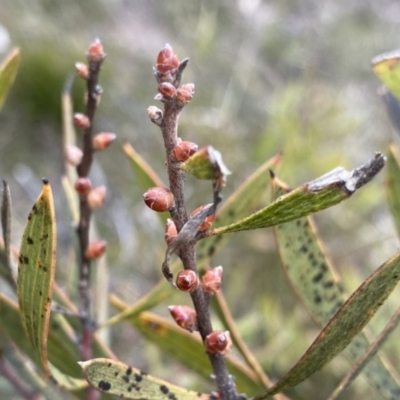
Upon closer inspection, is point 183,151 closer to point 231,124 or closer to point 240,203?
point 240,203

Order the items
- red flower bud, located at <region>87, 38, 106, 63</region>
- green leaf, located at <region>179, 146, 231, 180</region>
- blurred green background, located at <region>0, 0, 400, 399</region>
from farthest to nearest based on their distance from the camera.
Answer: blurred green background, located at <region>0, 0, 400, 399</region>
red flower bud, located at <region>87, 38, 106, 63</region>
green leaf, located at <region>179, 146, 231, 180</region>

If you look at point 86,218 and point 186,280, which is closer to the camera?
point 186,280

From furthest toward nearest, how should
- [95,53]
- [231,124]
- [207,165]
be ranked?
[231,124]
[95,53]
[207,165]

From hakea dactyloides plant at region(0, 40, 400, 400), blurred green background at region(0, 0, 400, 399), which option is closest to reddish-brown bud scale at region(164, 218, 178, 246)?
hakea dactyloides plant at region(0, 40, 400, 400)

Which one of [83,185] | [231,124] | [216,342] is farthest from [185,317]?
[231,124]

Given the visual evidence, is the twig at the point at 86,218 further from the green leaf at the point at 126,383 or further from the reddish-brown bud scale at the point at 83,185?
the green leaf at the point at 126,383

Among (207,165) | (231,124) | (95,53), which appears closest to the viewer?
(207,165)

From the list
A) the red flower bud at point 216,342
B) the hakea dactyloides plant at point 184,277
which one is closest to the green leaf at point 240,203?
the hakea dactyloides plant at point 184,277

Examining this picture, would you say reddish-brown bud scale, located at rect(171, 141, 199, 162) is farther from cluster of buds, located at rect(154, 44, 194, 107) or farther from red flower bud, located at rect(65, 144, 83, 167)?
red flower bud, located at rect(65, 144, 83, 167)
